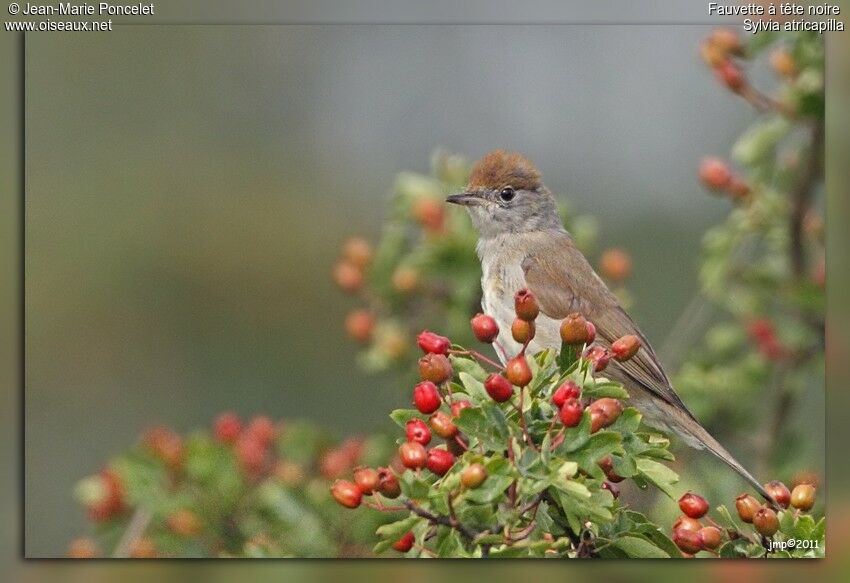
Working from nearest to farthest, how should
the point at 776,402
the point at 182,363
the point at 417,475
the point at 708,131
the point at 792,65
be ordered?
the point at 417,475
the point at 792,65
the point at 776,402
the point at 708,131
the point at 182,363

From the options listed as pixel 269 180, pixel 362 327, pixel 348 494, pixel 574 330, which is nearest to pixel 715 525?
pixel 574 330

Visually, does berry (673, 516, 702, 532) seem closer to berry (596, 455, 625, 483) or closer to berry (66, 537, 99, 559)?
berry (596, 455, 625, 483)

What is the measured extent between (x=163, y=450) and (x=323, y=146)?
11.1 ft

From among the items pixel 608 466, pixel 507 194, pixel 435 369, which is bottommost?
pixel 608 466

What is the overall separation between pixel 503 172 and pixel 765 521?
2527mm

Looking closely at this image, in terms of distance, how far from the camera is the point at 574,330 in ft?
10.3

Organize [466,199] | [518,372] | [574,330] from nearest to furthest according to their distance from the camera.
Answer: [518,372] < [574,330] < [466,199]

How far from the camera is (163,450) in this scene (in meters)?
4.55

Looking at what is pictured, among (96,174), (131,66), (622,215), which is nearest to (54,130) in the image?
(131,66)

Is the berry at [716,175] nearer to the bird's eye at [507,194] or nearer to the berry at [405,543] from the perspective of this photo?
the bird's eye at [507,194]

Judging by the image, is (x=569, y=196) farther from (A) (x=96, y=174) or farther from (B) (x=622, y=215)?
(A) (x=96, y=174)

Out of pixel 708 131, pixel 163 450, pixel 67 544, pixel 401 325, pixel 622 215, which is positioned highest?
pixel 708 131

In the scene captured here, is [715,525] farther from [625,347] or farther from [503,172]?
[503,172]

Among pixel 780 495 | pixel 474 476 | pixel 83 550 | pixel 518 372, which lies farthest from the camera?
pixel 83 550
